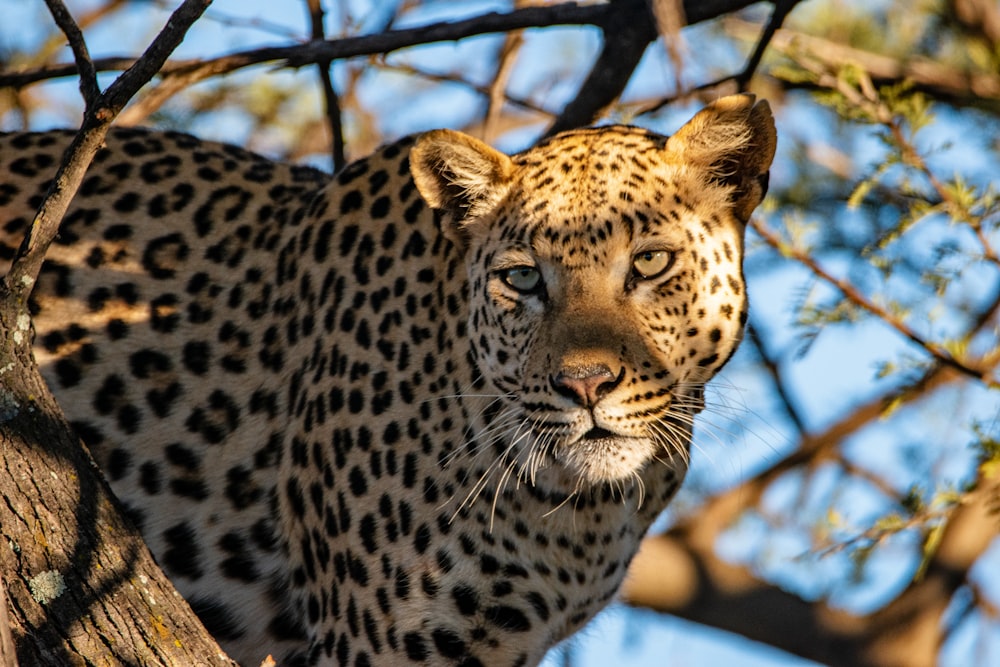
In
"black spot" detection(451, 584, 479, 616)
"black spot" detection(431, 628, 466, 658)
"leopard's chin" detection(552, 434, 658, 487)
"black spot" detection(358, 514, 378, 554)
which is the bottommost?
"black spot" detection(431, 628, 466, 658)

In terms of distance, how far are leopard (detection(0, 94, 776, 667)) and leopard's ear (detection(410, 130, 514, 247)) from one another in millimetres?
11

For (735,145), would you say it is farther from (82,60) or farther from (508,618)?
(82,60)

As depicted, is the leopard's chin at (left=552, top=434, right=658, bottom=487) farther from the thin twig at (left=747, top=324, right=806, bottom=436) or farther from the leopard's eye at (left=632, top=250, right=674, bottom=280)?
the thin twig at (left=747, top=324, right=806, bottom=436)

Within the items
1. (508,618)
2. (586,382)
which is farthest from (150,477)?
(586,382)

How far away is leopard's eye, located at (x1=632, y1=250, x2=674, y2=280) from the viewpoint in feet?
17.5

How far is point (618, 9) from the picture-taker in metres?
6.54

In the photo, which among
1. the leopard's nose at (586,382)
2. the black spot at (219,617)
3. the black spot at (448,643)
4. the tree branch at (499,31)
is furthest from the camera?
the black spot at (219,617)

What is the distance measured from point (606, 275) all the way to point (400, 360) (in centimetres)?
105

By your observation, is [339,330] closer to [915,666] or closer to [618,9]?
[618,9]

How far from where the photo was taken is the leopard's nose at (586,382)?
16.3 feet

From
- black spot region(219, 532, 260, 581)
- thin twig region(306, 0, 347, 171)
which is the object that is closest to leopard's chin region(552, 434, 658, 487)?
black spot region(219, 532, 260, 581)

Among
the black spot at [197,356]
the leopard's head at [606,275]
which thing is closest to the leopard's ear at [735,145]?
the leopard's head at [606,275]

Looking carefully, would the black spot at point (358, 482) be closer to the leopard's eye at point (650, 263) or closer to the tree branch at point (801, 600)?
the leopard's eye at point (650, 263)

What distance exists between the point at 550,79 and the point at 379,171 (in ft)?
8.40
